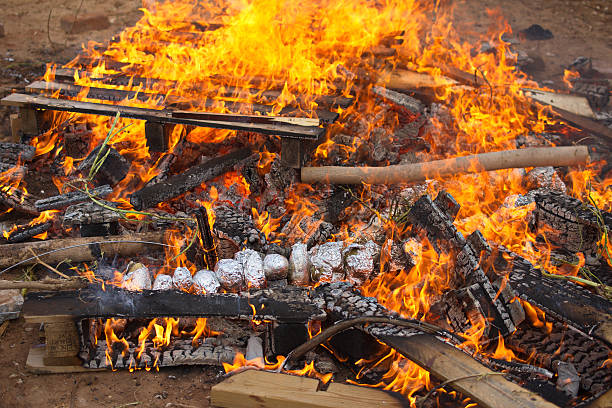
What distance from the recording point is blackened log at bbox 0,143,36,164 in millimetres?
5390

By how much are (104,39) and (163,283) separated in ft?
22.7

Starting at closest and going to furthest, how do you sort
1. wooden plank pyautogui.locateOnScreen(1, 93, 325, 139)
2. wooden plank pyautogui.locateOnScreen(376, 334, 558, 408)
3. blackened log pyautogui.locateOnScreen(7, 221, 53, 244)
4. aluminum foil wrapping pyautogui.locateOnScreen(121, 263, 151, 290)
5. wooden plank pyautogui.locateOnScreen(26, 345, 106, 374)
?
wooden plank pyautogui.locateOnScreen(376, 334, 558, 408) < wooden plank pyautogui.locateOnScreen(26, 345, 106, 374) < aluminum foil wrapping pyautogui.locateOnScreen(121, 263, 151, 290) < blackened log pyautogui.locateOnScreen(7, 221, 53, 244) < wooden plank pyautogui.locateOnScreen(1, 93, 325, 139)

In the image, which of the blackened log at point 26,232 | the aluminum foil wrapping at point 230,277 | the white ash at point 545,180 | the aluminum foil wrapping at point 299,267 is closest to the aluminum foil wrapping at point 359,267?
the aluminum foil wrapping at point 299,267

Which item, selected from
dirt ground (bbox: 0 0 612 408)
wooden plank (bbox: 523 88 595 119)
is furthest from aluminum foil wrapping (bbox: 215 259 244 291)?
wooden plank (bbox: 523 88 595 119)

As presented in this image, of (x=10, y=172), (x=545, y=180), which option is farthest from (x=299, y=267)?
(x=10, y=172)

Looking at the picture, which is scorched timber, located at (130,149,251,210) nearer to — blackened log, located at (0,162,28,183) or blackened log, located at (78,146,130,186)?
blackened log, located at (78,146,130,186)

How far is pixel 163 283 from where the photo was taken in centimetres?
389

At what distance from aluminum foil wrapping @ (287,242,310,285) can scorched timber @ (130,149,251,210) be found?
1.39 meters

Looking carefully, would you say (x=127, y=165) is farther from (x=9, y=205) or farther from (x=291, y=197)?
(x=291, y=197)

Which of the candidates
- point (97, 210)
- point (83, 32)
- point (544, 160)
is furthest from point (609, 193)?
point (83, 32)

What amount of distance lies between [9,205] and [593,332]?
483 cm

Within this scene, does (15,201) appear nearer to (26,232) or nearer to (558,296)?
(26,232)

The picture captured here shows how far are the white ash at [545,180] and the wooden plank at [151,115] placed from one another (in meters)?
2.09

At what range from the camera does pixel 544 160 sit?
4.76m
